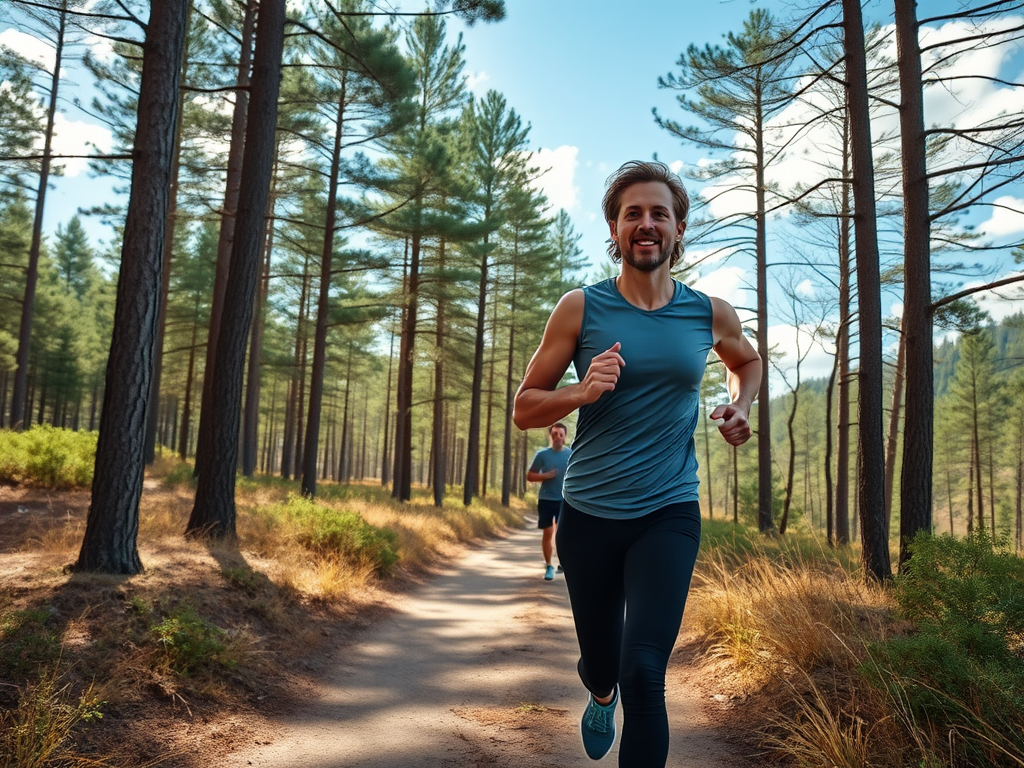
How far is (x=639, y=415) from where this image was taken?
260cm

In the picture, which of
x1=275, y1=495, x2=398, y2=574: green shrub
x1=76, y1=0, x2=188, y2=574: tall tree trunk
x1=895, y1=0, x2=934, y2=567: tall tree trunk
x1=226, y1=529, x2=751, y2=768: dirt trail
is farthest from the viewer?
x1=275, y1=495, x2=398, y2=574: green shrub

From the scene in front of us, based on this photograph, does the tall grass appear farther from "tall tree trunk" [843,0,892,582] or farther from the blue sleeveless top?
"tall tree trunk" [843,0,892,582]

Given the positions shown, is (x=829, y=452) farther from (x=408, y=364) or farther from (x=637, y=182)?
(x=637, y=182)

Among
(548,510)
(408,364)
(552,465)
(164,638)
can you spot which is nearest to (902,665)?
(164,638)

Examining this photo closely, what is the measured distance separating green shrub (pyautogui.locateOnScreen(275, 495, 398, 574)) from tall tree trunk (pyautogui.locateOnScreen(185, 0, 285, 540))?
3.66ft

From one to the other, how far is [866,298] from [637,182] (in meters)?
6.86

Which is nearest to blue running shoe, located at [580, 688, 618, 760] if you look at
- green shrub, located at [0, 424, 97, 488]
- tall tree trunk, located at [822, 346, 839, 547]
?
green shrub, located at [0, 424, 97, 488]

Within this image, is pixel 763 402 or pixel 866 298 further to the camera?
pixel 763 402

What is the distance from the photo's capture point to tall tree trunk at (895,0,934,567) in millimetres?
8078

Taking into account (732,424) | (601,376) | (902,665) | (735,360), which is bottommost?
(902,665)

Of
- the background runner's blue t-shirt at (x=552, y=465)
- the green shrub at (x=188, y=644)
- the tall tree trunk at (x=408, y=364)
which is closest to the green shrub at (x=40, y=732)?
the green shrub at (x=188, y=644)

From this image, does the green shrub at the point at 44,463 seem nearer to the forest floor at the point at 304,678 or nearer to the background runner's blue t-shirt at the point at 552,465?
the forest floor at the point at 304,678

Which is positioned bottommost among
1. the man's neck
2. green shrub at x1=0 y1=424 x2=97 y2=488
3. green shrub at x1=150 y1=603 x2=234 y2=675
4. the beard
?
green shrub at x1=150 y1=603 x2=234 y2=675

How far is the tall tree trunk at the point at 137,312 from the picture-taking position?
6.10 meters
